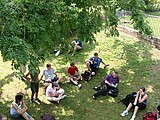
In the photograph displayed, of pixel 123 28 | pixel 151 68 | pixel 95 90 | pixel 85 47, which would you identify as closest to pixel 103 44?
pixel 85 47

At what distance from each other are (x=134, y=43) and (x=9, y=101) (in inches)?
254

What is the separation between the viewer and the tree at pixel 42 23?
5613mm

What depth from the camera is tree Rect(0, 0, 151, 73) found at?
5613 mm

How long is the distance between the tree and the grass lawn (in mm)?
1417

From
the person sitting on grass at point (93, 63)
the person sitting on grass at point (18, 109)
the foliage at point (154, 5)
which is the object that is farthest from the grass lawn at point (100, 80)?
the foliage at point (154, 5)

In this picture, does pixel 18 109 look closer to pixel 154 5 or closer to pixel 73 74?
pixel 73 74

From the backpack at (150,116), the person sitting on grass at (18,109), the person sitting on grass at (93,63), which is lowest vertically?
the backpack at (150,116)

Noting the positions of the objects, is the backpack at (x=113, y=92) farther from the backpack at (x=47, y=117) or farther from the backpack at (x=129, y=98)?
the backpack at (x=47, y=117)

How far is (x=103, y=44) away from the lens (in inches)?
495

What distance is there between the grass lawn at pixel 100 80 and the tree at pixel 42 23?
142cm

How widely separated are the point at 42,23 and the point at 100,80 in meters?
4.19

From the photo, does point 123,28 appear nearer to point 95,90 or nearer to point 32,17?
point 95,90

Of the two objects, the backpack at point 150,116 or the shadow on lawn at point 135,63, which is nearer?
the backpack at point 150,116

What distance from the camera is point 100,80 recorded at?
995 cm
